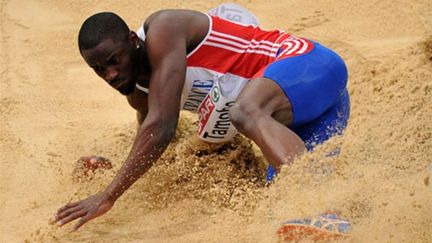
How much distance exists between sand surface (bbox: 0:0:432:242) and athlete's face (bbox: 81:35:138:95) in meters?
0.73

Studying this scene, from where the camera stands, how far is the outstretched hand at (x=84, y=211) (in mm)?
3807

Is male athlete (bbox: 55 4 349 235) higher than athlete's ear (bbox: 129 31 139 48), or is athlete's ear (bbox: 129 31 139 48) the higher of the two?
athlete's ear (bbox: 129 31 139 48)

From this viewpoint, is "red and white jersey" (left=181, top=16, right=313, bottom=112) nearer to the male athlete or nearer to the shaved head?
the male athlete

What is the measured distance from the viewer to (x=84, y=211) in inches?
150

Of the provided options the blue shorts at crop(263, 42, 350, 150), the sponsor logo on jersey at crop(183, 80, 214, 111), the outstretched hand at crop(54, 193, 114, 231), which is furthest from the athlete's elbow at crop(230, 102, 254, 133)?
the outstretched hand at crop(54, 193, 114, 231)

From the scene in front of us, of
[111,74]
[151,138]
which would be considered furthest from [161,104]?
[111,74]

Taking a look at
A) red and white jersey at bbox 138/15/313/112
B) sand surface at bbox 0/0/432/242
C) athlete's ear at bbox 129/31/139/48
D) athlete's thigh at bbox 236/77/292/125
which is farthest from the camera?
red and white jersey at bbox 138/15/313/112

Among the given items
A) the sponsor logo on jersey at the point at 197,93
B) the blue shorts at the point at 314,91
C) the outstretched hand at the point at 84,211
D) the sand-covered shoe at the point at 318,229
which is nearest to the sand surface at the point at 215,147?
the sand-covered shoe at the point at 318,229

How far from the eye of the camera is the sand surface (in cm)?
377

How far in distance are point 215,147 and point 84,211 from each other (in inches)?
44.4

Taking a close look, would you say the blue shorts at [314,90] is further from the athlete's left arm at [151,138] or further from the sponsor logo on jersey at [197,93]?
the athlete's left arm at [151,138]

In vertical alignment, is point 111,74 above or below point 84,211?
above

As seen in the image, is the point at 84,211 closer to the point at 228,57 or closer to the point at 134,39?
the point at 134,39

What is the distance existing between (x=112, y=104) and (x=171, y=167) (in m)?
1.26
